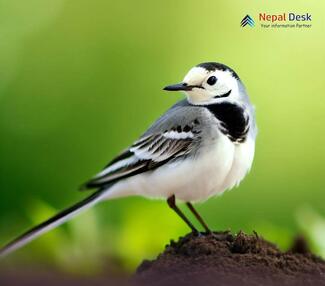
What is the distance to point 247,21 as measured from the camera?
2195 mm

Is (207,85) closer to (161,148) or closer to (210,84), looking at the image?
(210,84)

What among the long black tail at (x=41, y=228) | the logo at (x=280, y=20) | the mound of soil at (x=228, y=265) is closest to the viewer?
the mound of soil at (x=228, y=265)

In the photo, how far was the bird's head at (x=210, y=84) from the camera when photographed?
6.51 feet

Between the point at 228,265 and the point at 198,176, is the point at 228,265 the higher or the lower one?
the lower one

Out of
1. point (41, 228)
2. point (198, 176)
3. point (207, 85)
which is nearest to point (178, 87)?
point (207, 85)

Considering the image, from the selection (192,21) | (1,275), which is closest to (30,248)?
(1,275)

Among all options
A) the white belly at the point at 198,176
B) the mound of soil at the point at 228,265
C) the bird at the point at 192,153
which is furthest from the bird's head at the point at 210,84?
the mound of soil at the point at 228,265

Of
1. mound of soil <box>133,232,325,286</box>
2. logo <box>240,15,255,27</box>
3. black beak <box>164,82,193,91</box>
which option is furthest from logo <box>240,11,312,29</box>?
mound of soil <box>133,232,325,286</box>

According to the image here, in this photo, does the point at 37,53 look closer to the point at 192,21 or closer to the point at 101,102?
the point at 101,102

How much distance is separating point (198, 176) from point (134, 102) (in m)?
0.49

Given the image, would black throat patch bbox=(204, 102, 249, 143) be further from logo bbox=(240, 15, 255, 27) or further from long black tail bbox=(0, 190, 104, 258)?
long black tail bbox=(0, 190, 104, 258)

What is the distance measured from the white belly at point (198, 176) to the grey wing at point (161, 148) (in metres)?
0.02

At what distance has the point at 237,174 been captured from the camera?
2.02m

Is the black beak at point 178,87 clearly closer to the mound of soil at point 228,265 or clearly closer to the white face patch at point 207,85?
the white face patch at point 207,85
